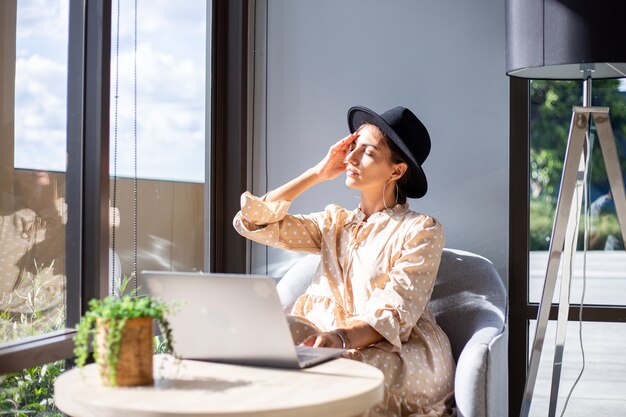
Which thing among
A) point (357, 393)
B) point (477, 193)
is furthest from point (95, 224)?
point (477, 193)

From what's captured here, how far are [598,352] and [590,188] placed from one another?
0.58 meters

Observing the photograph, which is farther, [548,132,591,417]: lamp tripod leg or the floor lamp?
[548,132,591,417]: lamp tripod leg

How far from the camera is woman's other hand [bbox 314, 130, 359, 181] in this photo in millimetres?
2777

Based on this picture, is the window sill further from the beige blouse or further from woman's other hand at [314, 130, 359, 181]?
woman's other hand at [314, 130, 359, 181]

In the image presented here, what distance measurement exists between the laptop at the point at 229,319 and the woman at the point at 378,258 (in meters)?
0.42

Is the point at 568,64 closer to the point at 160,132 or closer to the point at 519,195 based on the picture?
the point at 519,195

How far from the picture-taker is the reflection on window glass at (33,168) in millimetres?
2141

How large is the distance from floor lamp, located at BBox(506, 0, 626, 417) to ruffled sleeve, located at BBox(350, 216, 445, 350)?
0.35m

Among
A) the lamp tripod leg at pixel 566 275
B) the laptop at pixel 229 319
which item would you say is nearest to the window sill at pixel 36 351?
the laptop at pixel 229 319

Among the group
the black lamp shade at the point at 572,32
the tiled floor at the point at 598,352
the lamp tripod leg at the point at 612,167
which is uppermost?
the black lamp shade at the point at 572,32

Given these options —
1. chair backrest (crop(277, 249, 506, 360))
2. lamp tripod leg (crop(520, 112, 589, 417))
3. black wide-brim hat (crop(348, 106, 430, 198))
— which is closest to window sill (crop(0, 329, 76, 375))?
chair backrest (crop(277, 249, 506, 360))

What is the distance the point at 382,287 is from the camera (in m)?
2.52

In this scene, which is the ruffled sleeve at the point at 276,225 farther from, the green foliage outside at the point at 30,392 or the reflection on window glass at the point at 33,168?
the green foliage outside at the point at 30,392

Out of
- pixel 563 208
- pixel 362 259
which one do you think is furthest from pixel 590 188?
pixel 362 259
